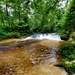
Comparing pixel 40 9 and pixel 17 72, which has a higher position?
pixel 40 9

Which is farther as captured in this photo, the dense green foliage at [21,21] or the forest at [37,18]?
the dense green foliage at [21,21]

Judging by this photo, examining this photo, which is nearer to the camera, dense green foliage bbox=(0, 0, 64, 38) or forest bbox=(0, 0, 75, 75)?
forest bbox=(0, 0, 75, 75)

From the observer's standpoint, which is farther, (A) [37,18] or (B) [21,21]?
(B) [21,21]

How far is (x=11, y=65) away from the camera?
27.6ft

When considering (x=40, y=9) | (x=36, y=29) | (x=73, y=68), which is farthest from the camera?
(x=36, y=29)

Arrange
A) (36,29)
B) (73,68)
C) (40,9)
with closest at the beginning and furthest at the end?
(73,68)
(40,9)
(36,29)

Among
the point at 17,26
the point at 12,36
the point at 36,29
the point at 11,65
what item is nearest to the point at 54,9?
the point at 11,65

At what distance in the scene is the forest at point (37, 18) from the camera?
44.2ft

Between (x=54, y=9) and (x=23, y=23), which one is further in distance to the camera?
(x=23, y=23)

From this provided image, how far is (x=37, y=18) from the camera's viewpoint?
27.2m

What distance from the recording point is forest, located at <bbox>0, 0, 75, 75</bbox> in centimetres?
1348

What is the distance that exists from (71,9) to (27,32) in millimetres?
14815

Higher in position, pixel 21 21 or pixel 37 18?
pixel 37 18

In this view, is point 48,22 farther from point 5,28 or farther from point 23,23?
point 5,28
